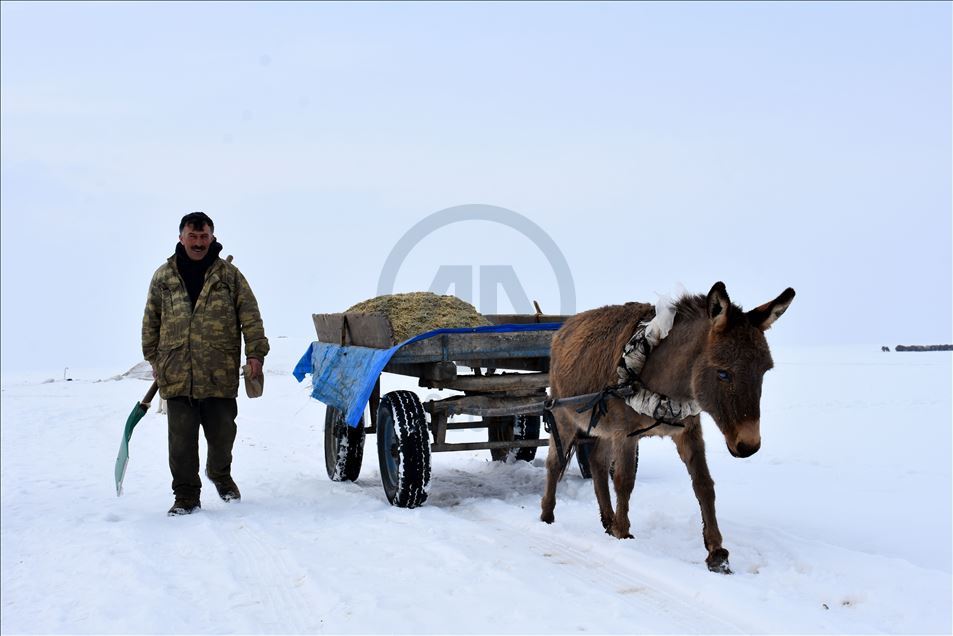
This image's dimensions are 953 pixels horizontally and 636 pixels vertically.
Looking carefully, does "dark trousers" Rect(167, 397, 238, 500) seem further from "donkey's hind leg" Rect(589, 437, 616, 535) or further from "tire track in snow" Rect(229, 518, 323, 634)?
"donkey's hind leg" Rect(589, 437, 616, 535)

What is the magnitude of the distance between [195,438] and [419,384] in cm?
200

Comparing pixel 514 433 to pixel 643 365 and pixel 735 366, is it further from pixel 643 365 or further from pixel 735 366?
pixel 735 366

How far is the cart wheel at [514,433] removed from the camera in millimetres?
8625

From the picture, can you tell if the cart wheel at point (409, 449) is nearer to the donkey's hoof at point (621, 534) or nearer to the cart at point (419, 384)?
the cart at point (419, 384)

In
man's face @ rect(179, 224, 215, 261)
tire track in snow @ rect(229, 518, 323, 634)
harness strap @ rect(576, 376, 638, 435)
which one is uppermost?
man's face @ rect(179, 224, 215, 261)

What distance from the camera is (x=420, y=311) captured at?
24.6ft

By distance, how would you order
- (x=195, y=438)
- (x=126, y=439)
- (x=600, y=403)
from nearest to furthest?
1. (x=600, y=403)
2. (x=195, y=438)
3. (x=126, y=439)

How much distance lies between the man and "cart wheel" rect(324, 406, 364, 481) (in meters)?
1.26

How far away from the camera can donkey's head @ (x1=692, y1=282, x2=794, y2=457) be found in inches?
159

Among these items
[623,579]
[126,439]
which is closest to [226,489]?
[126,439]

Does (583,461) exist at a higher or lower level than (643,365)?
lower

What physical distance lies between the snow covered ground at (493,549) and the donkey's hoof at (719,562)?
81 mm

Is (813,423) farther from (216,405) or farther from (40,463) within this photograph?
(40,463)

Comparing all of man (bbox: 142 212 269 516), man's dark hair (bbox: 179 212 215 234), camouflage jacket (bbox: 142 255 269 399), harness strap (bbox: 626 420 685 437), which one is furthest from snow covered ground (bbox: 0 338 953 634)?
man's dark hair (bbox: 179 212 215 234)
